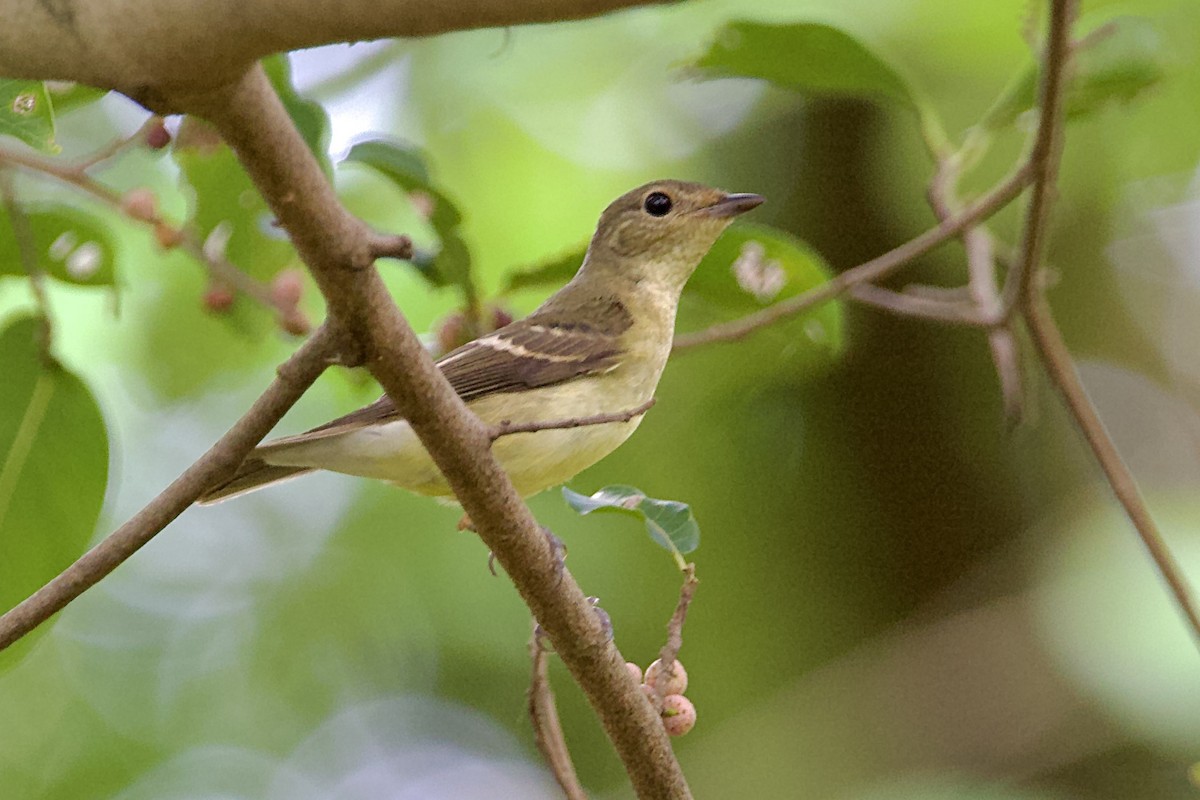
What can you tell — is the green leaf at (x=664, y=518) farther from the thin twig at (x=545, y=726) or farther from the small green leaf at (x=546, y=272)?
the small green leaf at (x=546, y=272)

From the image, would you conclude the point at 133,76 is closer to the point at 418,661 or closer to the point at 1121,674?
the point at 1121,674

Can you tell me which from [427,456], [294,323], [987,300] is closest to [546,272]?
[294,323]

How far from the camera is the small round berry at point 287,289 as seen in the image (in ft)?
12.7

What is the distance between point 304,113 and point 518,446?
3.22 ft

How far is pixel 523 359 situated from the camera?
3.70 m

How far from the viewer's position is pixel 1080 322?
6629mm

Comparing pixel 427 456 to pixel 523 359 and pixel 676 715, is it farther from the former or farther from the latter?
pixel 676 715

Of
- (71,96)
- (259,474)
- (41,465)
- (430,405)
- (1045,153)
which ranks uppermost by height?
(71,96)

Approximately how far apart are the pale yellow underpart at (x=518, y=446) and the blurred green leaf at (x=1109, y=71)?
1414mm

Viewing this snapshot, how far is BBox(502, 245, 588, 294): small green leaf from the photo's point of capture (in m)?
3.85

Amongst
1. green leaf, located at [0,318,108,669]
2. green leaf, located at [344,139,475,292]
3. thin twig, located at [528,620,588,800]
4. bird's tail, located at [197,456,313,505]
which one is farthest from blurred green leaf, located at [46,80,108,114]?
thin twig, located at [528,620,588,800]

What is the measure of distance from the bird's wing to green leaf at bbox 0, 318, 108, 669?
0.60 metres

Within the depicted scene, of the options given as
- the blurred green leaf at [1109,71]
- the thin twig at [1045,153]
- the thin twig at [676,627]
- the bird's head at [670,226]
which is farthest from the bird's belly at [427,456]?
the blurred green leaf at [1109,71]

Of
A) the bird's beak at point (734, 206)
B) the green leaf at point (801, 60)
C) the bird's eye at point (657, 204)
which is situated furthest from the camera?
the bird's eye at point (657, 204)
